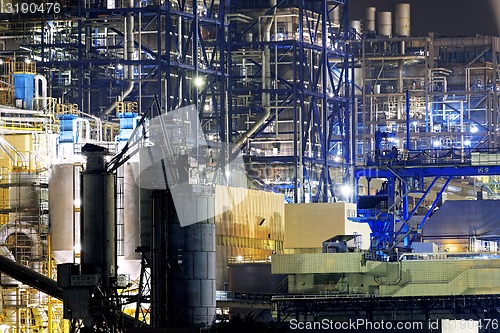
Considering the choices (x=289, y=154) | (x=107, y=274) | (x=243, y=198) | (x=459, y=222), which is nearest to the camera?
(x=107, y=274)

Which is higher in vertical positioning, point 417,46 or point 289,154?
point 417,46

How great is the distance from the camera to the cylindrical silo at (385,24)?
11950cm

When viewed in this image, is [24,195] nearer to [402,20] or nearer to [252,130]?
[252,130]

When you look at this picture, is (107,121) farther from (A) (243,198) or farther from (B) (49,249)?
(B) (49,249)

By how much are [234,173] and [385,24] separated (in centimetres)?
3018

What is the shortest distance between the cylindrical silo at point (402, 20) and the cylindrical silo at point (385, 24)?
46 centimetres

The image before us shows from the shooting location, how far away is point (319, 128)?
3839 inches

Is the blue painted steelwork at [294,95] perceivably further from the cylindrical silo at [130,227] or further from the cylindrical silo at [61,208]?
the cylindrical silo at [61,208]

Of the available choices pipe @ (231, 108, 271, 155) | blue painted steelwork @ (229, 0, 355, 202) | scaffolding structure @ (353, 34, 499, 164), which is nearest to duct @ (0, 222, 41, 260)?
blue painted steelwork @ (229, 0, 355, 202)

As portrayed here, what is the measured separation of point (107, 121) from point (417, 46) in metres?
38.3

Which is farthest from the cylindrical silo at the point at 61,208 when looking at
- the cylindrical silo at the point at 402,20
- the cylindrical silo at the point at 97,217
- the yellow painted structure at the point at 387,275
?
the cylindrical silo at the point at 402,20

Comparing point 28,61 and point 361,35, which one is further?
point 361,35

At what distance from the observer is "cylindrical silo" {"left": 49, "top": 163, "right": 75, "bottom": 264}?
72250 mm

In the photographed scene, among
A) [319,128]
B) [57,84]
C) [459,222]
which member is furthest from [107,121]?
[459,222]
